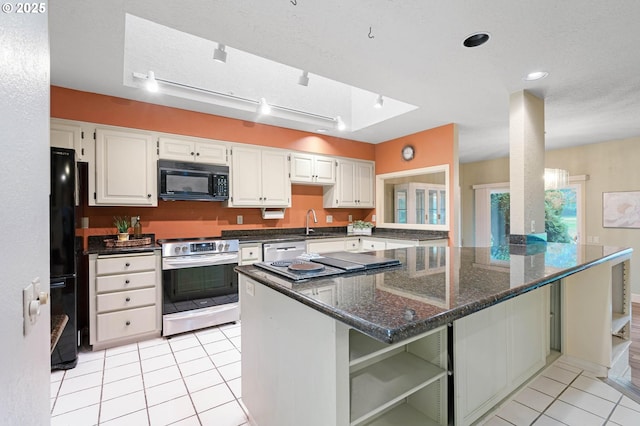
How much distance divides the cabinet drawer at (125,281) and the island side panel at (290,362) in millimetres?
1713

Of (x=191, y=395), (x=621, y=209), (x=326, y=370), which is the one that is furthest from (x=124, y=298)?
(x=621, y=209)

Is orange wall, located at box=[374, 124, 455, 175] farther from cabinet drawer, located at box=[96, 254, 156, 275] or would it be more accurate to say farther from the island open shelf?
cabinet drawer, located at box=[96, 254, 156, 275]

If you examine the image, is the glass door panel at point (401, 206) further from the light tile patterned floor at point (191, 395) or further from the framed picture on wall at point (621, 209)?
the light tile patterned floor at point (191, 395)

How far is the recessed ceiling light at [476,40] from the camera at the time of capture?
206 cm

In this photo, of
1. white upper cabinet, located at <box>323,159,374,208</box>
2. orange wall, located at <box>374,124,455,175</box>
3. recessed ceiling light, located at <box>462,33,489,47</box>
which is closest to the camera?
recessed ceiling light, located at <box>462,33,489,47</box>

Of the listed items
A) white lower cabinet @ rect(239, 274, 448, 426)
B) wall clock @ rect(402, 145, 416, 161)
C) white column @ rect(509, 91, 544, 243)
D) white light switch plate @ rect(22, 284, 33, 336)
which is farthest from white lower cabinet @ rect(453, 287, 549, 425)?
wall clock @ rect(402, 145, 416, 161)

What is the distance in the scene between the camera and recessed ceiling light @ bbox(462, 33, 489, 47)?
2.06 meters

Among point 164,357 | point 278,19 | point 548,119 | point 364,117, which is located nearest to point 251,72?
point 364,117

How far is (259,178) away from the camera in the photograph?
400cm

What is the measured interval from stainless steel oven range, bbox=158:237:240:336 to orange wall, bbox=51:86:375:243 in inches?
19.8

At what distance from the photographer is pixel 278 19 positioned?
1.90 meters

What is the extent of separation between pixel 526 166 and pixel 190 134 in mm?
3705

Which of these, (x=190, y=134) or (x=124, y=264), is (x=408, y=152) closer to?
(x=190, y=134)

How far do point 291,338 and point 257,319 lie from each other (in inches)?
15.0
